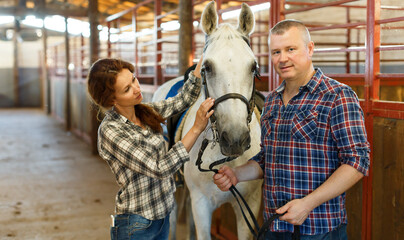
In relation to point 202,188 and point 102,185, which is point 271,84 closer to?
point 202,188

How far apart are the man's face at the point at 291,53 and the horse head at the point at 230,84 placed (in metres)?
0.22

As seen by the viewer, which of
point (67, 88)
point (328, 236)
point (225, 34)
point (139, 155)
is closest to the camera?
point (328, 236)

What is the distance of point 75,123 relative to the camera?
10.1 m

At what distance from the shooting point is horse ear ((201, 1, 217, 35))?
186cm

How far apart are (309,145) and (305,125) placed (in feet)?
0.23

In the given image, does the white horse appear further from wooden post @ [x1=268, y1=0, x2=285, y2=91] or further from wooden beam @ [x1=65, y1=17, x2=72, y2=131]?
wooden beam @ [x1=65, y1=17, x2=72, y2=131]

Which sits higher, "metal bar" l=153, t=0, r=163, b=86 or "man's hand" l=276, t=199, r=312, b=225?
"metal bar" l=153, t=0, r=163, b=86

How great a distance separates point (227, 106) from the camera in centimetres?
155

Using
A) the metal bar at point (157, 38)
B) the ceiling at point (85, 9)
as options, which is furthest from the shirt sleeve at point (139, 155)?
the ceiling at point (85, 9)

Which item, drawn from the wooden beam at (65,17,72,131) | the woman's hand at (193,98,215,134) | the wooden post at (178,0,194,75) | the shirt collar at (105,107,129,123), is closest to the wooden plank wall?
the woman's hand at (193,98,215,134)

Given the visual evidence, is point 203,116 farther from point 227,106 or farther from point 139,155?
point 139,155

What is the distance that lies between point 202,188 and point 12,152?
6376mm

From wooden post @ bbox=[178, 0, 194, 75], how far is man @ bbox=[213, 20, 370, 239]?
2.66m

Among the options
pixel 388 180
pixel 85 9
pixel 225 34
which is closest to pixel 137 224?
pixel 225 34
